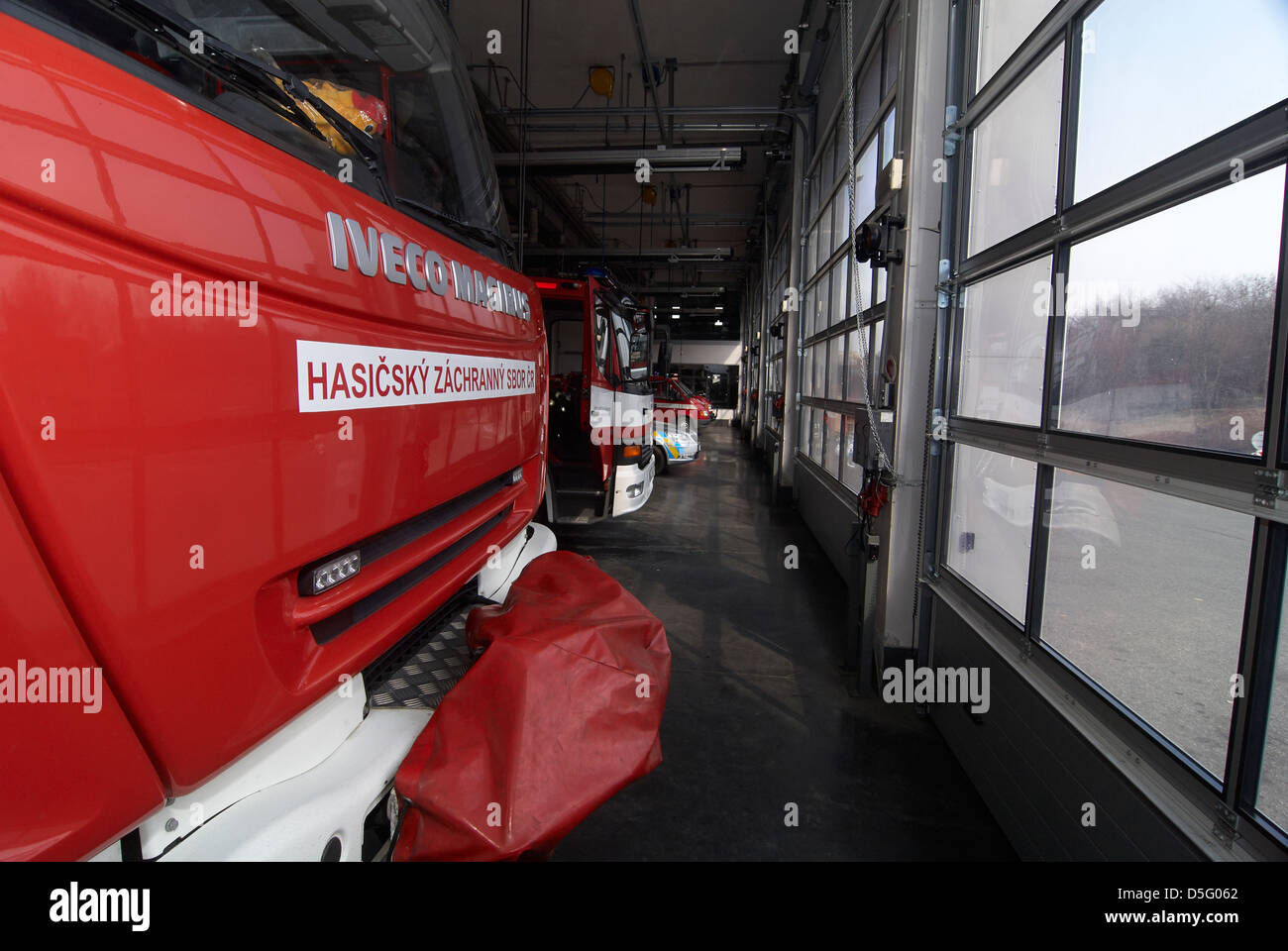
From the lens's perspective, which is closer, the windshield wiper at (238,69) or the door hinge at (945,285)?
the windshield wiper at (238,69)

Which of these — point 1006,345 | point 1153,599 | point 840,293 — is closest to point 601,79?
point 840,293

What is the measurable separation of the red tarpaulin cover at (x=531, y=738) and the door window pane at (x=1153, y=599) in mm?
1342

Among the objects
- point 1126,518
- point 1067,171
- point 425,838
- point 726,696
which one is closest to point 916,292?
point 1067,171

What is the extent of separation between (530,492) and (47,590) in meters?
1.78

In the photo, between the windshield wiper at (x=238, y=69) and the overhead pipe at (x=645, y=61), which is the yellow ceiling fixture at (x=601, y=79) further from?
the windshield wiper at (x=238, y=69)

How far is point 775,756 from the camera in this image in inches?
111

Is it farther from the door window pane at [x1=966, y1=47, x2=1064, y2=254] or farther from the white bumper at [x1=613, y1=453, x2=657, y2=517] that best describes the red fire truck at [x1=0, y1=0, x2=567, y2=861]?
the white bumper at [x1=613, y1=453, x2=657, y2=517]

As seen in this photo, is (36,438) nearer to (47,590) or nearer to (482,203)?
(47,590)

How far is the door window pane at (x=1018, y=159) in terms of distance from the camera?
2.32 meters

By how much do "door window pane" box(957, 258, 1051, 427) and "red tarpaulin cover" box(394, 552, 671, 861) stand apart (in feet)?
5.80

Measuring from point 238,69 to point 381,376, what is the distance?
23.8 inches

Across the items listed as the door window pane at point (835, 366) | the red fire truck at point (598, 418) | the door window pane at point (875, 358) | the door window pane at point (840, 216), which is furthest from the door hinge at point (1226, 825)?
the door window pane at point (840, 216)

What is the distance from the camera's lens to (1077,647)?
210cm

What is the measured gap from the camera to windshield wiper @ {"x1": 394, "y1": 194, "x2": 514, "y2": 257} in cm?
171
